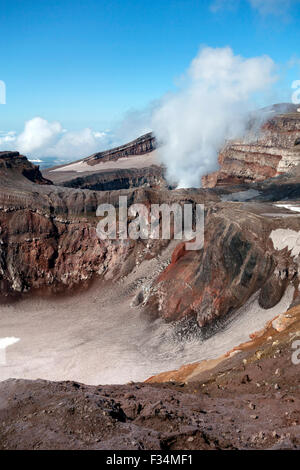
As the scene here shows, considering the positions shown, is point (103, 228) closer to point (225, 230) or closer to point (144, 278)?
point (144, 278)

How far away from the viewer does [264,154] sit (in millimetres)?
86062

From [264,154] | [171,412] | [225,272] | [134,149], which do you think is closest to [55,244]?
[225,272]

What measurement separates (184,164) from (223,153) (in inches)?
477

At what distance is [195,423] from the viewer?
13406 millimetres

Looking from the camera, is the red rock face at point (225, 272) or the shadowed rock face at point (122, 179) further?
the shadowed rock face at point (122, 179)

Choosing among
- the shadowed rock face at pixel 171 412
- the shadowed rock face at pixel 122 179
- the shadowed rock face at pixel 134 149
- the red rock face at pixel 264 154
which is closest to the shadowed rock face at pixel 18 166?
the shadowed rock face at pixel 122 179

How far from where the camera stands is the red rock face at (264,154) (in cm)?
8062

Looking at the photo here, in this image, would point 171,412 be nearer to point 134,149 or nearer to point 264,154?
point 264,154

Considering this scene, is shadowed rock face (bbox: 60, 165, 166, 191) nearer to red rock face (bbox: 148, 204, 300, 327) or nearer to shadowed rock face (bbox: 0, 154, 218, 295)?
shadowed rock face (bbox: 0, 154, 218, 295)

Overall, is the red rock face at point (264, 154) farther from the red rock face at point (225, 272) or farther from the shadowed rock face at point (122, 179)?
the red rock face at point (225, 272)

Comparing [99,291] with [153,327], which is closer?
[153,327]

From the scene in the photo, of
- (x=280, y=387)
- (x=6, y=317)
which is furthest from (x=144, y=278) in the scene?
(x=280, y=387)

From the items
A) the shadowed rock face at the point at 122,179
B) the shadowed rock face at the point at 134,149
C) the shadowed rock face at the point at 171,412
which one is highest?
the shadowed rock face at the point at 134,149

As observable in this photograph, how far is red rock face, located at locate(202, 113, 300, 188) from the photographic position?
80.6m
